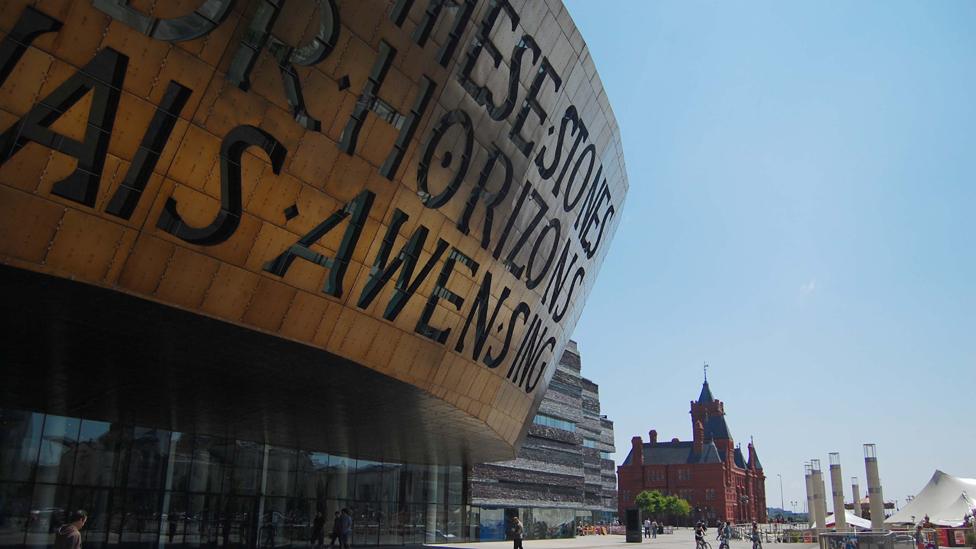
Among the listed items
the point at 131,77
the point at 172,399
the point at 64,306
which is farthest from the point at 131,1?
the point at 172,399

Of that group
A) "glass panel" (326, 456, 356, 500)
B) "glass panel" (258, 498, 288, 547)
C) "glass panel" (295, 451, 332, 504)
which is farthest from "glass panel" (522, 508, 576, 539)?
"glass panel" (258, 498, 288, 547)

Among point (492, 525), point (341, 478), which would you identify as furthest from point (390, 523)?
point (492, 525)

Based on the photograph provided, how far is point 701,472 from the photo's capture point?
134375 millimetres

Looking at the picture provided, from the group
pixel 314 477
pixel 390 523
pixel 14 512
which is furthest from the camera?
pixel 390 523

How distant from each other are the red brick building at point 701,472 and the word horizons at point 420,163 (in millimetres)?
114492

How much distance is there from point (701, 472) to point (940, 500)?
245ft

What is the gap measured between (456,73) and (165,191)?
6718 mm

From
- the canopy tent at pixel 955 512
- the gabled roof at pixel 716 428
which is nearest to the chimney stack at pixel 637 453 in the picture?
the gabled roof at pixel 716 428

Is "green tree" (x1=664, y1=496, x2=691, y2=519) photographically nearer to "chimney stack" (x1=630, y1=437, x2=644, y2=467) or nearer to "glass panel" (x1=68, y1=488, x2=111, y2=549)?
"chimney stack" (x1=630, y1=437, x2=644, y2=467)

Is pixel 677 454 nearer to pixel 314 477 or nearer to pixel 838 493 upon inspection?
pixel 838 493

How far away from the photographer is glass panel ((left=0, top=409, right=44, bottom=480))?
22.8 meters

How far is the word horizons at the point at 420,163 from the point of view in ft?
36.0

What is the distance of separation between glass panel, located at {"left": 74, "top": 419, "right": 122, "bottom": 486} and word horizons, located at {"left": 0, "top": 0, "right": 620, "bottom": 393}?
14201mm

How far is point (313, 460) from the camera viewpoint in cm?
3294
